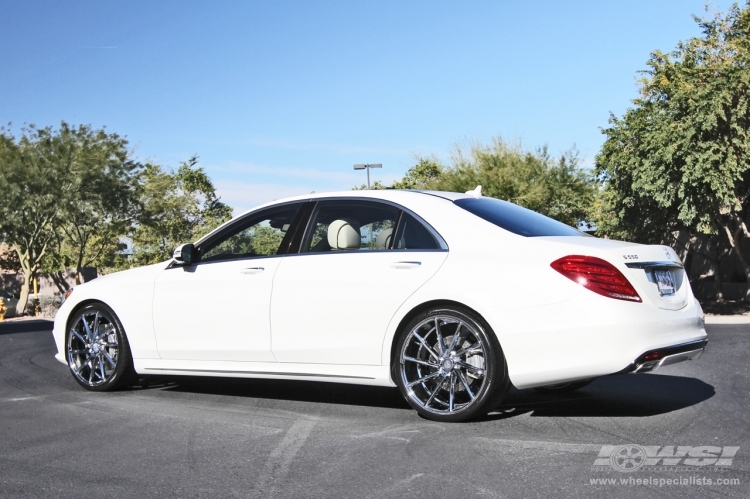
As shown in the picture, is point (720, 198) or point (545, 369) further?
point (720, 198)

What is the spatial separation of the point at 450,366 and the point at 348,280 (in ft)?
3.31

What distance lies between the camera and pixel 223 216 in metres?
58.7

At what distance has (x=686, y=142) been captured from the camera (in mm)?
24328

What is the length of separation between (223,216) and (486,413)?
53.9m

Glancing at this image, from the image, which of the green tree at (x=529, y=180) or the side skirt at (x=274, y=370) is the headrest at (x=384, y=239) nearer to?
the side skirt at (x=274, y=370)

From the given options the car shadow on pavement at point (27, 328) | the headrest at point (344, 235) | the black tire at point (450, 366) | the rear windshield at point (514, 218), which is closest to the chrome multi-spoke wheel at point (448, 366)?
the black tire at point (450, 366)

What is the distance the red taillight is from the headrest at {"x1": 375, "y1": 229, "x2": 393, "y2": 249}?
1329mm

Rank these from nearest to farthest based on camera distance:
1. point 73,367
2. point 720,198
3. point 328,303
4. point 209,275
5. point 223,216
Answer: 1. point 328,303
2. point 209,275
3. point 73,367
4. point 720,198
5. point 223,216

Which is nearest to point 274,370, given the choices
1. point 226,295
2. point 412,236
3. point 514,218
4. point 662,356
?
point 226,295

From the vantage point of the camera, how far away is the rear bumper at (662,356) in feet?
18.1

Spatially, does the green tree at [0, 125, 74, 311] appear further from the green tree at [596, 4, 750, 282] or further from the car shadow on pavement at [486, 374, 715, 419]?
the car shadow on pavement at [486, 374, 715, 419]

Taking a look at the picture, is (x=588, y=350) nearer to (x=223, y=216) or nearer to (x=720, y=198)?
(x=720, y=198)

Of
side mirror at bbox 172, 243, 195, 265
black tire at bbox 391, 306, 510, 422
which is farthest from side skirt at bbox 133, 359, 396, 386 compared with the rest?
side mirror at bbox 172, 243, 195, 265

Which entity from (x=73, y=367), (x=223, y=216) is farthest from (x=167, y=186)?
(x=73, y=367)
